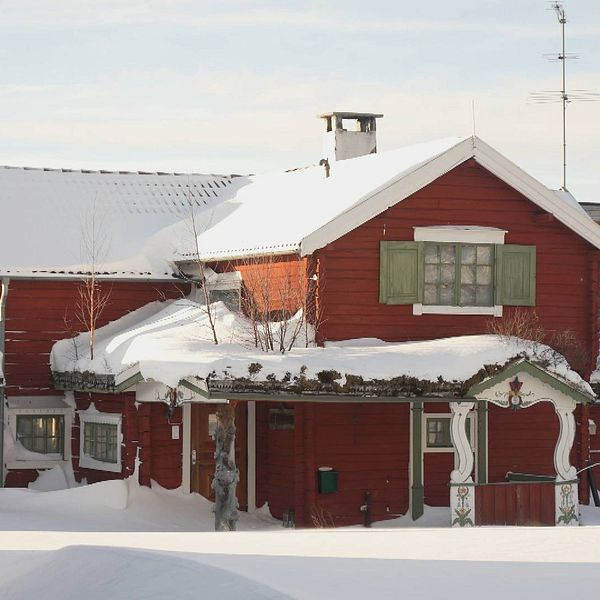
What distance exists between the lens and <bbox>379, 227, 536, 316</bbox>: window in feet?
84.1

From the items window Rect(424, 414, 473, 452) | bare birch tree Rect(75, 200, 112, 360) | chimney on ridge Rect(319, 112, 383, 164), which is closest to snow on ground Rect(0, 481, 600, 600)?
window Rect(424, 414, 473, 452)

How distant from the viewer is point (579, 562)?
14.1 meters

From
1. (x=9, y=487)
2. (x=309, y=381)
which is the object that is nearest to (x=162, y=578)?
(x=309, y=381)

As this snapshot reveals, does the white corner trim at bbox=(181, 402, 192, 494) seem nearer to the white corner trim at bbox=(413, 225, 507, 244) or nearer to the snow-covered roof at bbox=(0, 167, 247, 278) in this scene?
the snow-covered roof at bbox=(0, 167, 247, 278)

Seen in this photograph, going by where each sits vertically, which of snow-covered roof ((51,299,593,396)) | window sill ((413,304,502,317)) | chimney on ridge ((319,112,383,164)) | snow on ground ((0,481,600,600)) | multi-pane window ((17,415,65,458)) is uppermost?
chimney on ridge ((319,112,383,164))

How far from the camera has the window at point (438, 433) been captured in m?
25.9

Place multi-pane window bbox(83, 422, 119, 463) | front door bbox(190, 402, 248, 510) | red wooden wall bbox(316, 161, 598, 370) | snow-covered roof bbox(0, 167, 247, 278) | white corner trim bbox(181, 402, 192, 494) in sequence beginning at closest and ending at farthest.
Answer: red wooden wall bbox(316, 161, 598, 370), white corner trim bbox(181, 402, 192, 494), front door bbox(190, 402, 248, 510), multi-pane window bbox(83, 422, 119, 463), snow-covered roof bbox(0, 167, 247, 278)

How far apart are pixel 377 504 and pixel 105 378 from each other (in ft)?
16.0

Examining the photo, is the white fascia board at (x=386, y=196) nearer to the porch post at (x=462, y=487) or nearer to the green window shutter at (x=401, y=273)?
the green window shutter at (x=401, y=273)

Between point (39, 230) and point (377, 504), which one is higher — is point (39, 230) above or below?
above

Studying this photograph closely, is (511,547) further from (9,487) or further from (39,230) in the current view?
(39,230)

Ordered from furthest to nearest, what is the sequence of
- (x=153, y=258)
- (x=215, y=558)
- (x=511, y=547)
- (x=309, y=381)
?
1. (x=153, y=258)
2. (x=309, y=381)
3. (x=511, y=547)
4. (x=215, y=558)

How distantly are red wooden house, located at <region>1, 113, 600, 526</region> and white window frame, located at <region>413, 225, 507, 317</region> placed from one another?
2 cm

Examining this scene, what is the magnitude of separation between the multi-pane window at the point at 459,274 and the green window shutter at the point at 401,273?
8.7 inches
